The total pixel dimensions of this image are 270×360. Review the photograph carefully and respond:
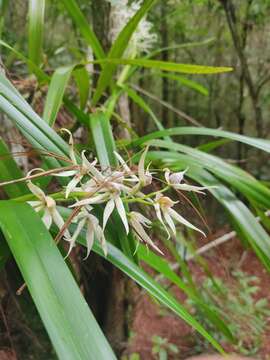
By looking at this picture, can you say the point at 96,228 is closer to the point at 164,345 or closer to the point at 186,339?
the point at 164,345

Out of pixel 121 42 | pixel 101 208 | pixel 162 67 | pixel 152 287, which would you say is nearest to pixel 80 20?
pixel 121 42

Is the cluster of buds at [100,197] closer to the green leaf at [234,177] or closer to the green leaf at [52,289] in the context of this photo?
the green leaf at [52,289]

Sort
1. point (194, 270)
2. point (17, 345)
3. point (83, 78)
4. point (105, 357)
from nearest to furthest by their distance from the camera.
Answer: point (105, 357), point (83, 78), point (17, 345), point (194, 270)

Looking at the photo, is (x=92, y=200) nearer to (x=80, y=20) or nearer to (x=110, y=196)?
(x=110, y=196)

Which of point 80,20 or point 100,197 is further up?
point 80,20

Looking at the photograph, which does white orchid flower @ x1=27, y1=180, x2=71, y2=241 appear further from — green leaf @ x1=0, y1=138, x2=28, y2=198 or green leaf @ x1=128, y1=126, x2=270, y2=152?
green leaf @ x1=128, y1=126, x2=270, y2=152

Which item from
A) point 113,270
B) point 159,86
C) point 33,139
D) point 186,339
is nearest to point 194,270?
point 186,339
